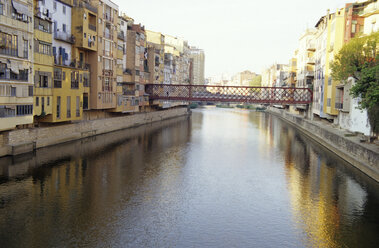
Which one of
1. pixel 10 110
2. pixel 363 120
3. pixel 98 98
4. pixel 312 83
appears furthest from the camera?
pixel 312 83

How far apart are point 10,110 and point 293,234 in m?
24.0

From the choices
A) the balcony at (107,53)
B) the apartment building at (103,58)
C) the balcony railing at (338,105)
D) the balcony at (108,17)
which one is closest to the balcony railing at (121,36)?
the apartment building at (103,58)

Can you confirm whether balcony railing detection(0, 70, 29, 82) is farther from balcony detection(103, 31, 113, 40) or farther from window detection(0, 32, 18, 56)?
balcony detection(103, 31, 113, 40)

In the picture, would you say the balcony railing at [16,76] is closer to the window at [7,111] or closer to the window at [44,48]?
the window at [7,111]

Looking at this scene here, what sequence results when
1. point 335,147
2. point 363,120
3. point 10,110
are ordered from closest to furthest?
1. point 10,110
2. point 363,120
3. point 335,147

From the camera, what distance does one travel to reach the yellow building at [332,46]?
47.3 meters

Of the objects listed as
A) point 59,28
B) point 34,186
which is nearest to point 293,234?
point 34,186

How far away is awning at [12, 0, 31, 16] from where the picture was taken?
97.4ft

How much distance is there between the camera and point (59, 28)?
129ft

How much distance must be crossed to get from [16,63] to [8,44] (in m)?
1.67

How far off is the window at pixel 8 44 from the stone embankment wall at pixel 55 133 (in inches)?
262

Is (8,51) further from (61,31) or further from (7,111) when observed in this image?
(61,31)

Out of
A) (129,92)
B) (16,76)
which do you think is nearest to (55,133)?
(16,76)

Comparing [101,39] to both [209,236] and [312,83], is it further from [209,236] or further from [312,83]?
[312,83]
